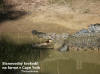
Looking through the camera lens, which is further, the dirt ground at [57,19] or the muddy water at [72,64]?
the dirt ground at [57,19]

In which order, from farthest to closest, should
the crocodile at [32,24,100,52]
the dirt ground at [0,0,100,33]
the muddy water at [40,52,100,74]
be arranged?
the dirt ground at [0,0,100,33]
the crocodile at [32,24,100,52]
the muddy water at [40,52,100,74]

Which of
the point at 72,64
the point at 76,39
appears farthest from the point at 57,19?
Answer: the point at 72,64

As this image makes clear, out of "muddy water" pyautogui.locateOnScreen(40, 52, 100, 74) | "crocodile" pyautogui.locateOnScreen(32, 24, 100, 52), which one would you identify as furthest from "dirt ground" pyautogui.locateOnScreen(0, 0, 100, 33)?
"muddy water" pyautogui.locateOnScreen(40, 52, 100, 74)

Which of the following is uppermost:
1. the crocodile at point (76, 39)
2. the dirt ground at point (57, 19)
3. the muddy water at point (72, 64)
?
the dirt ground at point (57, 19)

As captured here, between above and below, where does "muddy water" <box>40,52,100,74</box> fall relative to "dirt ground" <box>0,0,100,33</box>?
below

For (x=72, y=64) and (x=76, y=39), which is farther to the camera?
(x=76, y=39)

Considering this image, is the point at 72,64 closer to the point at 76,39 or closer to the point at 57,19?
the point at 76,39

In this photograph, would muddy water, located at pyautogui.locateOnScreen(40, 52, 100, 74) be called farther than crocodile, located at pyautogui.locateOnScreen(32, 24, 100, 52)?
No

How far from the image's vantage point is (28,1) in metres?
7.50

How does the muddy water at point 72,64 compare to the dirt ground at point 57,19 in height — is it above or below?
below

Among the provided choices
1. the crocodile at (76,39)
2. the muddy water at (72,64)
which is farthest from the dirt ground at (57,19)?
the muddy water at (72,64)

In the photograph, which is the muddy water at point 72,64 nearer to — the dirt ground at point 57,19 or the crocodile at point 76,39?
the crocodile at point 76,39

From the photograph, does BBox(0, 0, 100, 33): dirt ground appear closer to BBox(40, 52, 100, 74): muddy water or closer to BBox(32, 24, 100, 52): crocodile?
BBox(32, 24, 100, 52): crocodile

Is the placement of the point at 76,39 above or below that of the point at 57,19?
below
